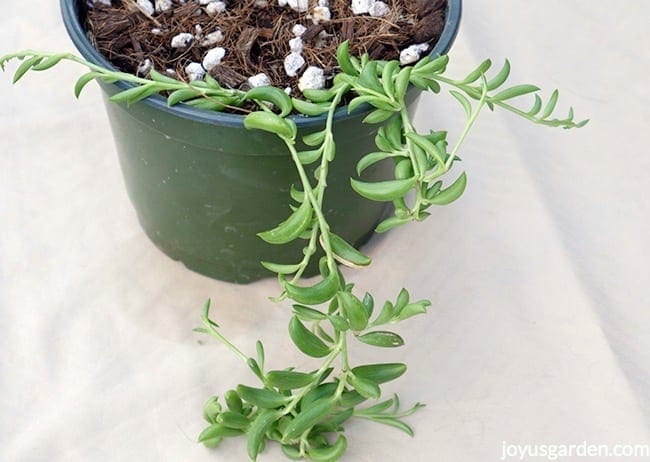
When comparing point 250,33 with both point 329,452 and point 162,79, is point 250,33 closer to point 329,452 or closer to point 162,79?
point 162,79

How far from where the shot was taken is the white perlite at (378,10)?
920 millimetres

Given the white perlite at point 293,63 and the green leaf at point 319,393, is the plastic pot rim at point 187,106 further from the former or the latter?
the green leaf at point 319,393

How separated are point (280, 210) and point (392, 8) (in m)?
0.26

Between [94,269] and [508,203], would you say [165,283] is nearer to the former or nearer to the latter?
[94,269]

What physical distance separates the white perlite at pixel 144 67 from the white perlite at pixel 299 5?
0.17m

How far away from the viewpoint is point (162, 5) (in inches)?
36.4

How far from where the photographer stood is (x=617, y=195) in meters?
1.15

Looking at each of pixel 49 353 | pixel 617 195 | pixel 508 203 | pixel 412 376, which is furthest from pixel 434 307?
pixel 49 353

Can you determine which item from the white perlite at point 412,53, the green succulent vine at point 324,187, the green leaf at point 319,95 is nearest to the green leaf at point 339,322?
the green succulent vine at point 324,187

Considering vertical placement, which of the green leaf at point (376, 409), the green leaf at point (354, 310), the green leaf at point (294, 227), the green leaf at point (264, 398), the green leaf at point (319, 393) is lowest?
the green leaf at point (376, 409)

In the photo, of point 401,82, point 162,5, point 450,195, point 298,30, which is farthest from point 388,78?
point 162,5

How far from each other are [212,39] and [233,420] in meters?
0.40

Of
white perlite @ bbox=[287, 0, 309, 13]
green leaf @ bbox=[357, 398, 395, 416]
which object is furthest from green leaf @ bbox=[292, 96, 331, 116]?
green leaf @ bbox=[357, 398, 395, 416]

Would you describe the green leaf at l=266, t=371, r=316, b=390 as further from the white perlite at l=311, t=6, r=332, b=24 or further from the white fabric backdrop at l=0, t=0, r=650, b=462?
the white perlite at l=311, t=6, r=332, b=24
